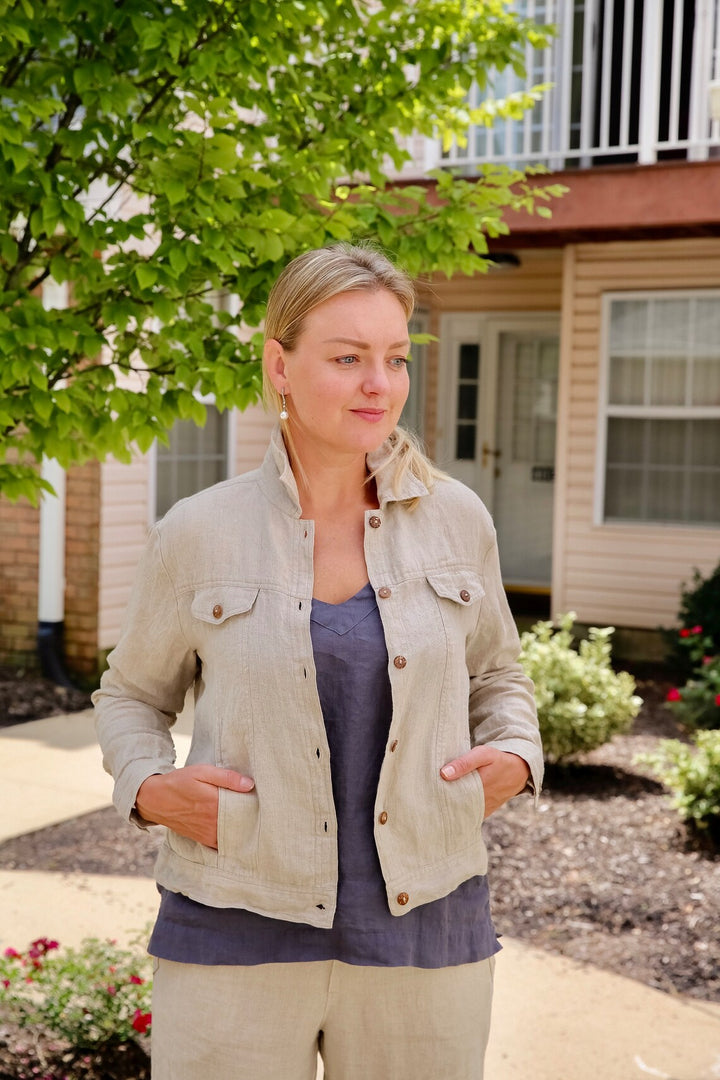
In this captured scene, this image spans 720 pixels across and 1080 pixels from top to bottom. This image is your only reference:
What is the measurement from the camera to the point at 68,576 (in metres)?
8.32

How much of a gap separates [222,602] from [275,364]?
409mm

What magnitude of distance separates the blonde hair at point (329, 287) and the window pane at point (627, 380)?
7.73 meters

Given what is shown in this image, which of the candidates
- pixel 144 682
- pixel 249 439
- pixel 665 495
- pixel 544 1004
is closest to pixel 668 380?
pixel 665 495

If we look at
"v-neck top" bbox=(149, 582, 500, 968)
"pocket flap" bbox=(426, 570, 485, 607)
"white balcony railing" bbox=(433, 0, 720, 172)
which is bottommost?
"v-neck top" bbox=(149, 582, 500, 968)

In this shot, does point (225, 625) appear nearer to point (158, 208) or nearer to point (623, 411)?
point (158, 208)

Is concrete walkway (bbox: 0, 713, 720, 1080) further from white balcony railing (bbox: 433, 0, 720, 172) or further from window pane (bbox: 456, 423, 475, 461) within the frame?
window pane (bbox: 456, 423, 475, 461)

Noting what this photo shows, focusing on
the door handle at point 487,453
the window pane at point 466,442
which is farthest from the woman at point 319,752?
the window pane at point 466,442

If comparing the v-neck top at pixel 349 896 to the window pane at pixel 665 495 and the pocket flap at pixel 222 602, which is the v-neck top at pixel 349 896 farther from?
the window pane at pixel 665 495

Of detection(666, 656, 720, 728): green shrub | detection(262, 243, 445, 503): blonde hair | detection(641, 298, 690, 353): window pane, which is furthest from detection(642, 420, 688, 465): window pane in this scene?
detection(262, 243, 445, 503): blonde hair

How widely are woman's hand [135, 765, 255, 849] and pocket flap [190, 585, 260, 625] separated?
0.23 meters

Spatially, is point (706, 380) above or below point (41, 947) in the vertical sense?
above

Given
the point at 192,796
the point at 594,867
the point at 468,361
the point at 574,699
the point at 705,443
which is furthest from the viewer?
the point at 468,361

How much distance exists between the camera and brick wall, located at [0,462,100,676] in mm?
8211

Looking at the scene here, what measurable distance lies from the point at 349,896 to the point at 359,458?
704 mm
